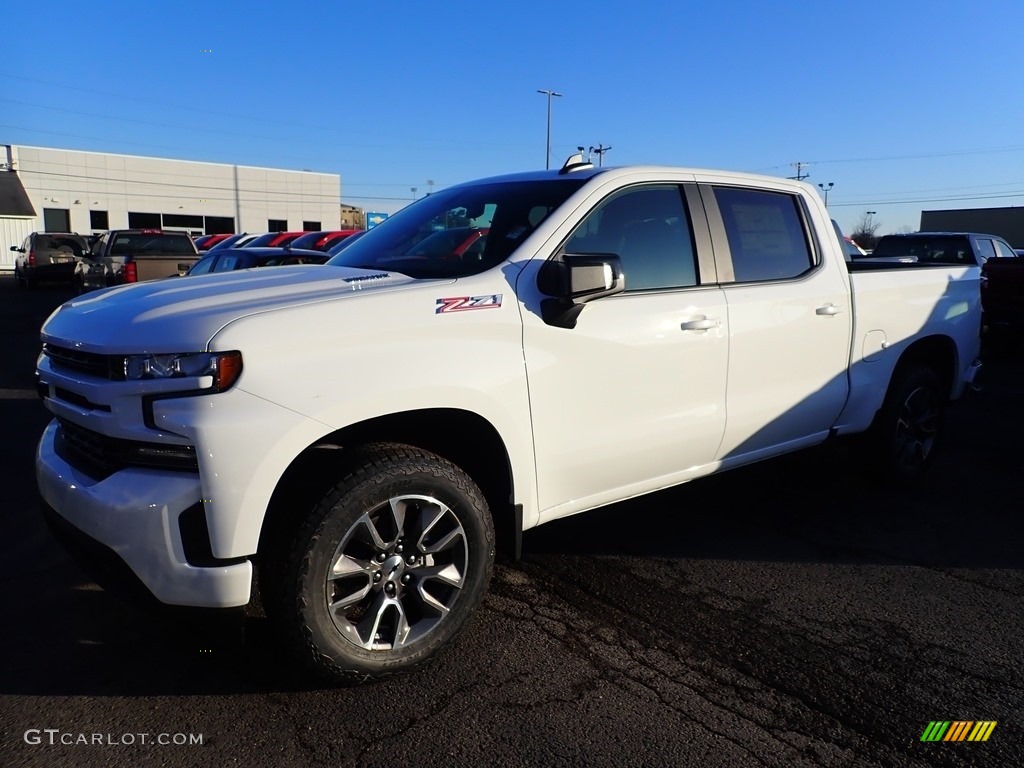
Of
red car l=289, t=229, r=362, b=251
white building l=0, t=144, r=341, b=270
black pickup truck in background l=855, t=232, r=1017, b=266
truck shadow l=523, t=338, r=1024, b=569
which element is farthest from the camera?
white building l=0, t=144, r=341, b=270

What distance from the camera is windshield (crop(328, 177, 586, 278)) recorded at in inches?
139

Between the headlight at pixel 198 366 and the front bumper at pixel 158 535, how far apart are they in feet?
1.02

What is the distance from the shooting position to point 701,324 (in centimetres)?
383

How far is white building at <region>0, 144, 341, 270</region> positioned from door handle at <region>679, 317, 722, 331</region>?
44865 mm

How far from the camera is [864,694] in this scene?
9.78 ft

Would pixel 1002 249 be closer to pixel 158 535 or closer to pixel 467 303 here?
pixel 467 303

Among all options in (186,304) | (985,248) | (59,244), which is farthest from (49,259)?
(186,304)

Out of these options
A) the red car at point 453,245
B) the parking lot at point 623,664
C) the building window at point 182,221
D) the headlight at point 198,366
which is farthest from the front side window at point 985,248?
the building window at point 182,221

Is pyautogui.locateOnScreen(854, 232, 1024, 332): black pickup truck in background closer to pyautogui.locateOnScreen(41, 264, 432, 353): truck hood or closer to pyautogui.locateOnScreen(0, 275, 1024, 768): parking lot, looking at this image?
pyautogui.locateOnScreen(0, 275, 1024, 768): parking lot

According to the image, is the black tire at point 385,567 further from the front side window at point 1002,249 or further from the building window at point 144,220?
the building window at point 144,220

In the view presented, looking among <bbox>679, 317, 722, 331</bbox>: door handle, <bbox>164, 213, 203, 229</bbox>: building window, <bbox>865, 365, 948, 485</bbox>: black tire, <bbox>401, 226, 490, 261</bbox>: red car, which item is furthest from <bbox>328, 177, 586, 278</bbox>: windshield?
<bbox>164, 213, 203, 229</bbox>: building window

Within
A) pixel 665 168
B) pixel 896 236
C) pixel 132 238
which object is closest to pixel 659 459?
pixel 665 168

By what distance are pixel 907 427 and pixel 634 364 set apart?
2694mm

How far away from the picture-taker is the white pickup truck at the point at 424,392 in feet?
8.58
